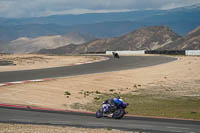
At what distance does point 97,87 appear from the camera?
80.6ft

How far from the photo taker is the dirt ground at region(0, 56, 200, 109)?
61.2 ft

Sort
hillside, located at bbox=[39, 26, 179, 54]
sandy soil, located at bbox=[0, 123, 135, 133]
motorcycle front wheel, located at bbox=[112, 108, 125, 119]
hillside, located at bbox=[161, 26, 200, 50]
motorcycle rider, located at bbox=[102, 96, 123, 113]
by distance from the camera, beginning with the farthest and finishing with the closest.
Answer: hillside, located at bbox=[39, 26, 179, 54] < hillside, located at bbox=[161, 26, 200, 50] < motorcycle rider, located at bbox=[102, 96, 123, 113] < motorcycle front wheel, located at bbox=[112, 108, 125, 119] < sandy soil, located at bbox=[0, 123, 135, 133]

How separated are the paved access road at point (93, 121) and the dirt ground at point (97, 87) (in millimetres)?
2403

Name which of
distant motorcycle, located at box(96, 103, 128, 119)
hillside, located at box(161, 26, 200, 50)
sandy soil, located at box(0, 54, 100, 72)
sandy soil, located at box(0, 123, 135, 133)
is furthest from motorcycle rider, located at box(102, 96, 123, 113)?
hillside, located at box(161, 26, 200, 50)

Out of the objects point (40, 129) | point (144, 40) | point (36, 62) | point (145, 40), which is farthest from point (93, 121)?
point (144, 40)

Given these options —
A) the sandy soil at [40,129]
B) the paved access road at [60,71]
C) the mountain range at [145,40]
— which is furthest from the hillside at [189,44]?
the sandy soil at [40,129]

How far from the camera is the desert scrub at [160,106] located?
1645cm

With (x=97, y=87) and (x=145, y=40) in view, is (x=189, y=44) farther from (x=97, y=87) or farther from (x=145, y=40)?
(x=97, y=87)

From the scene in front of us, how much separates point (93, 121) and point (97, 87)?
10869 mm

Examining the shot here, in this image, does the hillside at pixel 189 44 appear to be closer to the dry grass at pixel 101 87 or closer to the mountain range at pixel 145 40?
the mountain range at pixel 145 40

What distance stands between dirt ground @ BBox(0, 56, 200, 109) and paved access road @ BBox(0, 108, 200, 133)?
240 centimetres

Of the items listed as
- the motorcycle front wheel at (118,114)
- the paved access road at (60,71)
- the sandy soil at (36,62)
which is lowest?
the motorcycle front wheel at (118,114)

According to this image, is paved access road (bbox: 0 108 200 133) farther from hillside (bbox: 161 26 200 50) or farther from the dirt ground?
hillside (bbox: 161 26 200 50)

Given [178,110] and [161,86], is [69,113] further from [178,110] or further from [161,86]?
[161,86]
